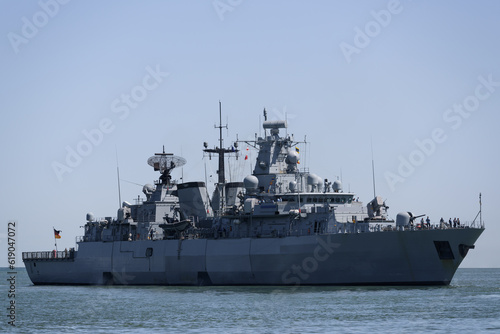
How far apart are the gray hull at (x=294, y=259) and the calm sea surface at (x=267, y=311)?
865 mm

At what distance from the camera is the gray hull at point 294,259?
42.5m

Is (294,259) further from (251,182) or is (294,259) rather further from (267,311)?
(267,311)

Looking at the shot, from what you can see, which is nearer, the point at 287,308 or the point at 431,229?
the point at 287,308

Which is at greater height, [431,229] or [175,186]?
[175,186]

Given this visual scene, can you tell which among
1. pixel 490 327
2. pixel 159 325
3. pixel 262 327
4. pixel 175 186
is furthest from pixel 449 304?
pixel 175 186

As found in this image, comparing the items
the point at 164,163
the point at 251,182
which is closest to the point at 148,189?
the point at 164,163

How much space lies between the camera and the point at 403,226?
142 ft

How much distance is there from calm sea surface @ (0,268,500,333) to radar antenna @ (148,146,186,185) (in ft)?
39.6

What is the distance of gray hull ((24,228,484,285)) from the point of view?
4247 cm

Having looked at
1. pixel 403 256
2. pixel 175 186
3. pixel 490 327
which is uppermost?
pixel 175 186

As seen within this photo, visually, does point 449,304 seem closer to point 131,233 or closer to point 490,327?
point 490,327

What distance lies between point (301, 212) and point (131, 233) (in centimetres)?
1388

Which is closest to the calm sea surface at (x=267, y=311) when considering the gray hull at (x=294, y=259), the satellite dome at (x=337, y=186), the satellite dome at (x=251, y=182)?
the gray hull at (x=294, y=259)

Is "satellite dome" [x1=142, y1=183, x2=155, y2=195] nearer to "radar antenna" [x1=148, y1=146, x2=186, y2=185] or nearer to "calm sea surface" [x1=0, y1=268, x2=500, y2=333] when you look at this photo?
"radar antenna" [x1=148, y1=146, x2=186, y2=185]
